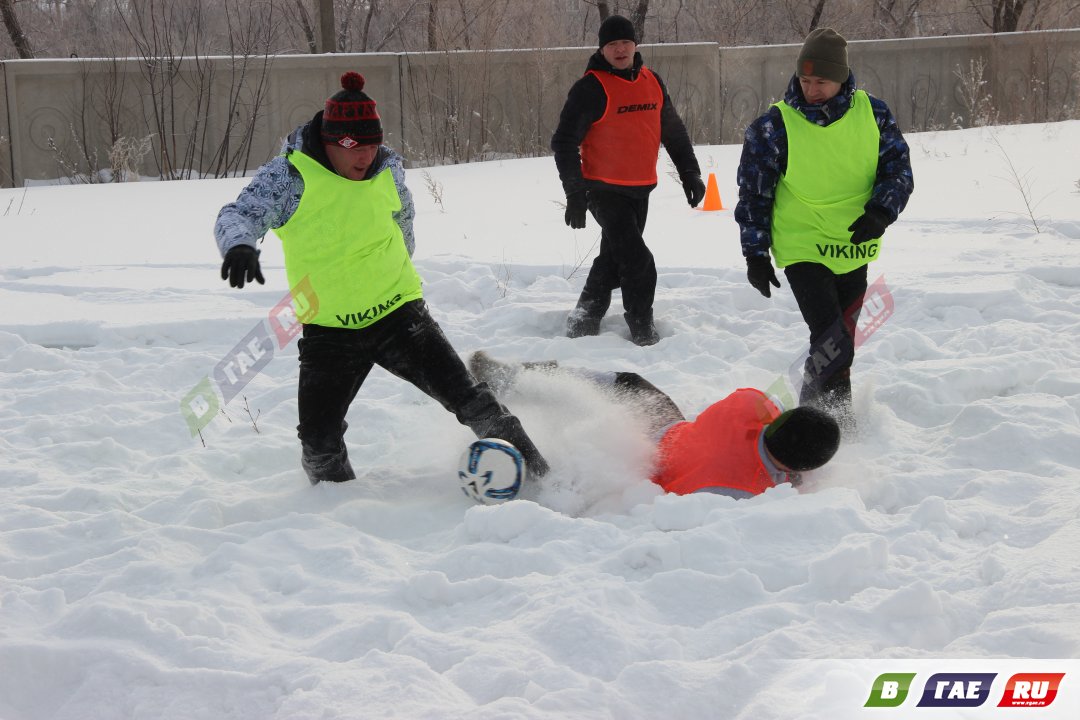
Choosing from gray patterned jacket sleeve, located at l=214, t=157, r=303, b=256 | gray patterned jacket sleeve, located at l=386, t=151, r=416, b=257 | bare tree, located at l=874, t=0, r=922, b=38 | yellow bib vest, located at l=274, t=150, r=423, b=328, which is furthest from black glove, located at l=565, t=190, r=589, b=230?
bare tree, located at l=874, t=0, r=922, b=38

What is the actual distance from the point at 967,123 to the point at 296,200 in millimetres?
18641

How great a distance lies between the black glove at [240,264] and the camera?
133 inches

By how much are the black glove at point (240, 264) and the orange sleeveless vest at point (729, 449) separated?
1.55 metres

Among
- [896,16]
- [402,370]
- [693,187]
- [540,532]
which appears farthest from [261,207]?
[896,16]

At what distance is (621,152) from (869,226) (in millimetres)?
2072

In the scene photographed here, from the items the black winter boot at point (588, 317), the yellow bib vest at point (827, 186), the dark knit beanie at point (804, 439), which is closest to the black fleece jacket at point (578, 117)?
the black winter boot at point (588, 317)

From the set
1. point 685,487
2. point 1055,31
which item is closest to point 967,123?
point 1055,31

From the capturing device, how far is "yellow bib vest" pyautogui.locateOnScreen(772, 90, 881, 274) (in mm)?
4336

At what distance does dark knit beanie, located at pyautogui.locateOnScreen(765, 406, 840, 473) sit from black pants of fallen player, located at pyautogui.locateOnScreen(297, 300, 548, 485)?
863mm

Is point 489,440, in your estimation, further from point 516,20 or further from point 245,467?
point 516,20

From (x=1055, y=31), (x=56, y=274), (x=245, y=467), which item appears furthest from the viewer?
(x=1055, y=31)

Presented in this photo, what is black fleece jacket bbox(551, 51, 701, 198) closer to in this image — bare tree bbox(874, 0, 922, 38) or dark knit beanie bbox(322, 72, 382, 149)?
dark knit beanie bbox(322, 72, 382, 149)

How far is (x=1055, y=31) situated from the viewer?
18.8m

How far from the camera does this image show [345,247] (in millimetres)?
3891
